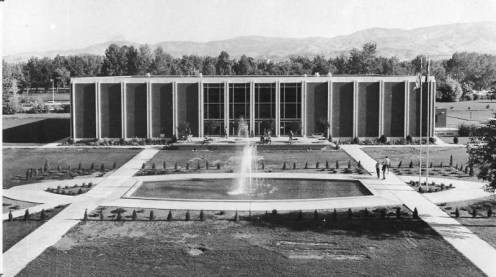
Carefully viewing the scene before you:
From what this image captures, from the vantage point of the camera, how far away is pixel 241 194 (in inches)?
1727

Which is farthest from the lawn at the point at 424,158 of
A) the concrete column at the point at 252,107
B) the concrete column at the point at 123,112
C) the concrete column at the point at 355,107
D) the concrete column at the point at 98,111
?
the concrete column at the point at 98,111

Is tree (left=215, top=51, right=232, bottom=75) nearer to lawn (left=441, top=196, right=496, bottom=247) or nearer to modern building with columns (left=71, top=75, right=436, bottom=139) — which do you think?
modern building with columns (left=71, top=75, right=436, bottom=139)

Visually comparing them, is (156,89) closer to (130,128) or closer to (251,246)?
(130,128)

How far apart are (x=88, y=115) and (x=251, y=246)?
169 ft

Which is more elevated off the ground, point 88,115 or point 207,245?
point 88,115

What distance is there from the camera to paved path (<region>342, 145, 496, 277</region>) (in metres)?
28.3

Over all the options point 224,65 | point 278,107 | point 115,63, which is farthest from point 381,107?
point 115,63

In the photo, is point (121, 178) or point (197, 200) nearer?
point (197, 200)

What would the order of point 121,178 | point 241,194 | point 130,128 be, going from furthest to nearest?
point 130,128 < point 121,178 < point 241,194

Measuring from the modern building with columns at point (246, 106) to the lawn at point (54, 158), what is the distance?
794cm

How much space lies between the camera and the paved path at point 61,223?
92.7 ft

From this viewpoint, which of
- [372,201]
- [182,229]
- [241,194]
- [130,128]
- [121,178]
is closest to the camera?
[182,229]

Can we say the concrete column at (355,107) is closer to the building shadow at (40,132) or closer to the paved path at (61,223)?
the paved path at (61,223)

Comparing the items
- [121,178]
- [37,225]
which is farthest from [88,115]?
[37,225]
